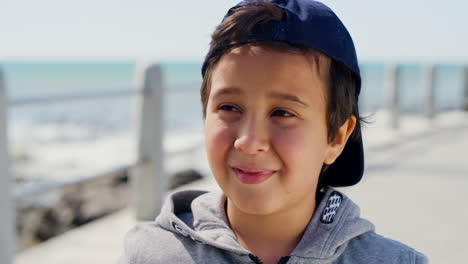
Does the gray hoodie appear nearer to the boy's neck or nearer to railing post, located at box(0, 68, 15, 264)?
the boy's neck

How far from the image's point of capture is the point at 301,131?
1.66m

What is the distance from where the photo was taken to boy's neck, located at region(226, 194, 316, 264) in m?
1.74

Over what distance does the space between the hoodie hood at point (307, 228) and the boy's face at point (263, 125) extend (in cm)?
11

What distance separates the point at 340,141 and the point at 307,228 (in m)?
0.27

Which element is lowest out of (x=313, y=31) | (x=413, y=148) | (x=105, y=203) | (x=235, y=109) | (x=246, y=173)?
(x=105, y=203)

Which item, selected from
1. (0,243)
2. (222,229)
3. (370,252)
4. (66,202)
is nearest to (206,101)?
(222,229)

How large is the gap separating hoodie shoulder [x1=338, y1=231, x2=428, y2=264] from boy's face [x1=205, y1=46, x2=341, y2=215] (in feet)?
0.69

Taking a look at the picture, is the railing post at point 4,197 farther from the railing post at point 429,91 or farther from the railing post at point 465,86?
the railing post at point 465,86

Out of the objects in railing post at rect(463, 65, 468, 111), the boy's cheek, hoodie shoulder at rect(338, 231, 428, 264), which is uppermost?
the boy's cheek

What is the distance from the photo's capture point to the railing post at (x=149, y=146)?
14.7 feet

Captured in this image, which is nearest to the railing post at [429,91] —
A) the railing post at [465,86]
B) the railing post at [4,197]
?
the railing post at [465,86]

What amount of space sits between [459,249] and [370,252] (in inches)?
88.3

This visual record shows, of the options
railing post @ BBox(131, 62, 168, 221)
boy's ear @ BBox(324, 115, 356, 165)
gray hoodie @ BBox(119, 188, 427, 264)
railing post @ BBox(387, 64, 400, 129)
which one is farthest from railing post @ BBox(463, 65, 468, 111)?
gray hoodie @ BBox(119, 188, 427, 264)

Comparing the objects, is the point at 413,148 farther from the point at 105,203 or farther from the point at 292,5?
the point at 292,5
